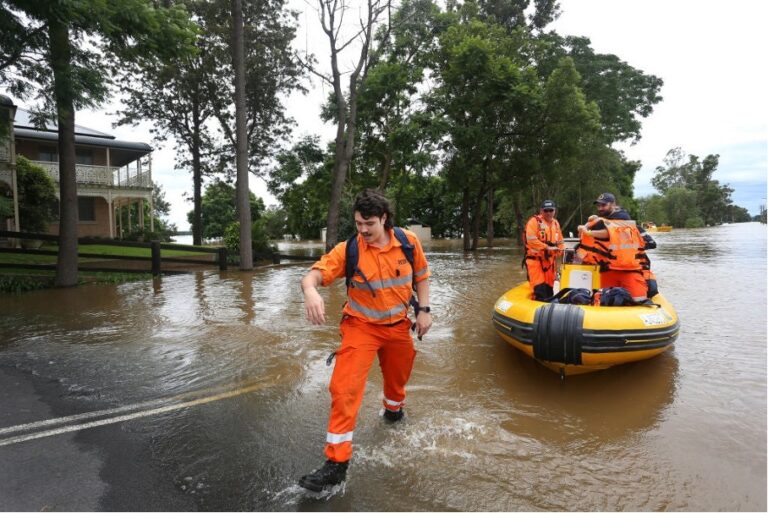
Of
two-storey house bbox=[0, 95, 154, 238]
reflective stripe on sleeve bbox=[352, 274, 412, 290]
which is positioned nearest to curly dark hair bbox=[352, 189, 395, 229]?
reflective stripe on sleeve bbox=[352, 274, 412, 290]

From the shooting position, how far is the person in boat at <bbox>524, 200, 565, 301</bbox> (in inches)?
257

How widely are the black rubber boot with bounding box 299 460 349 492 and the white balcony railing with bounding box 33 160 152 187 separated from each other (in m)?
20.8

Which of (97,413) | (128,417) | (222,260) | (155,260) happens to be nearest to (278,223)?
(222,260)

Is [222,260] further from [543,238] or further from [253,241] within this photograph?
[543,238]

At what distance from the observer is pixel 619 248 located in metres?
5.61

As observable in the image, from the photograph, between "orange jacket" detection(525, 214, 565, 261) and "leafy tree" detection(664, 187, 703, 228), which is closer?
"orange jacket" detection(525, 214, 565, 261)

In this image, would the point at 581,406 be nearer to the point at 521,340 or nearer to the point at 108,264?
the point at 521,340

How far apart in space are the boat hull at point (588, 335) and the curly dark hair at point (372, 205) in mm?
2259

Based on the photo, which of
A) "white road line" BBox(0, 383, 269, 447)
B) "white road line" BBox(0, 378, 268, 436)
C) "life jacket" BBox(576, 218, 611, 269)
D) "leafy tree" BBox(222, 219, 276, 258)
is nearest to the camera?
"white road line" BBox(0, 383, 269, 447)

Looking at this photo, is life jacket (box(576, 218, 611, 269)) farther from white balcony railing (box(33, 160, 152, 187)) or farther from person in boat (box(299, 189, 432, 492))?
white balcony railing (box(33, 160, 152, 187))

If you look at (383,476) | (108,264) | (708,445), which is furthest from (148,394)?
Answer: (108,264)

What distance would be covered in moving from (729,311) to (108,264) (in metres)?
17.2

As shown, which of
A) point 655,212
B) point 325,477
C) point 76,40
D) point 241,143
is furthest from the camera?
point 655,212

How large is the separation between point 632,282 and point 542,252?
1.26 meters
